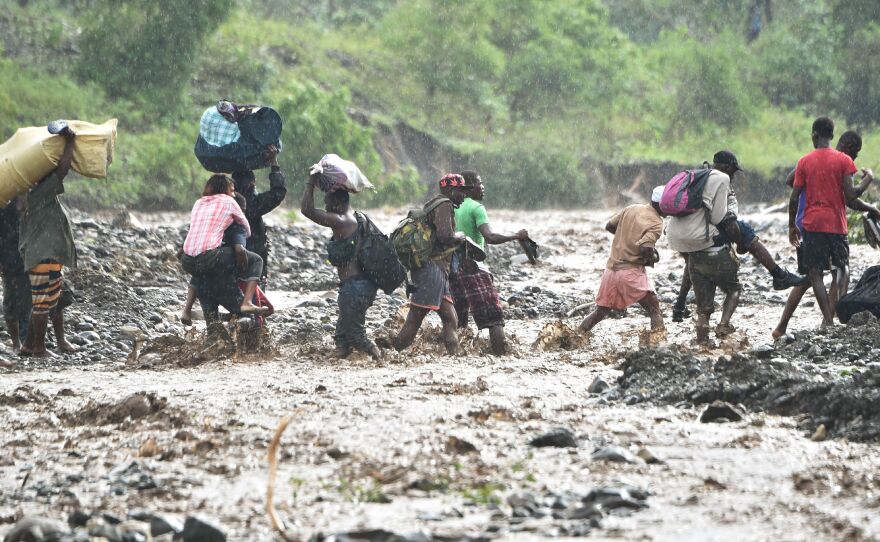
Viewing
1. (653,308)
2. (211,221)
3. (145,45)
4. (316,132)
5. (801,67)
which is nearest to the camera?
(211,221)

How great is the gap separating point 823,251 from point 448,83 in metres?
32.9

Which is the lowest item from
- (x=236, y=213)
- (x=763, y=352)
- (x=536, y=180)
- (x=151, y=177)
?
(x=536, y=180)

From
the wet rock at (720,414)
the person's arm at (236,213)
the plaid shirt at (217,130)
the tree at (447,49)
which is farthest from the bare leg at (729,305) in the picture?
the tree at (447,49)

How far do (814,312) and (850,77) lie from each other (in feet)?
120

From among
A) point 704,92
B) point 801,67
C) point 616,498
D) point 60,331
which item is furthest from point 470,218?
point 801,67

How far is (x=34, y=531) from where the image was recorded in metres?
4.06

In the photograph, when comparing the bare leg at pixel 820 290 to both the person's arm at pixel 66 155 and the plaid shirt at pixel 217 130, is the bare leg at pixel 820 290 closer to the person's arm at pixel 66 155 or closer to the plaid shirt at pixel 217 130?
the plaid shirt at pixel 217 130

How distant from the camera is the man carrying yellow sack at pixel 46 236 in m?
8.36

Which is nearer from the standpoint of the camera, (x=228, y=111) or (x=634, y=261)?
(x=228, y=111)

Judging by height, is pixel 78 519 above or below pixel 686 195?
below

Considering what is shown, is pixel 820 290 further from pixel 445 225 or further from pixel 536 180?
pixel 536 180

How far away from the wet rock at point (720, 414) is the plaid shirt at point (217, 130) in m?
4.00

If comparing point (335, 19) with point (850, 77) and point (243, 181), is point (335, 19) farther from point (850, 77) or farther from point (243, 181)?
point (243, 181)

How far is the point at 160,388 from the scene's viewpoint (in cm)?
752
